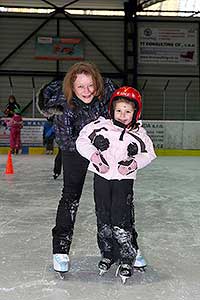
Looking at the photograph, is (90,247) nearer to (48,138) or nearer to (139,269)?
(139,269)

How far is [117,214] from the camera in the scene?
111 inches

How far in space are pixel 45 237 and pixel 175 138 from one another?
33.1ft

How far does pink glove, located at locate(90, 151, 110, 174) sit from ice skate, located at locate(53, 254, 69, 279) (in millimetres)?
550

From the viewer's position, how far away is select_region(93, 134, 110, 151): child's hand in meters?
2.74

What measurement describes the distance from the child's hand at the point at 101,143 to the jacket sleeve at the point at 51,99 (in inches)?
11.1

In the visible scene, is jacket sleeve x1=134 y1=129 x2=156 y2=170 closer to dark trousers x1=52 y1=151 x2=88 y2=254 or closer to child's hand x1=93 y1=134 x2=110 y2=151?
child's hand x1=93 y1=134 x2=110 y2=151

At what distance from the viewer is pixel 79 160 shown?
2.90m

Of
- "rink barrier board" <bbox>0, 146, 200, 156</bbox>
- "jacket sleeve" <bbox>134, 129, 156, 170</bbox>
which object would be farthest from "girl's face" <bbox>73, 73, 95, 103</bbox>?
"rink barrier board" <bbox>0, 146, 200, 156</bbox>

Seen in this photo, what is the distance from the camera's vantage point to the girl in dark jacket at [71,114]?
2852 millimetres

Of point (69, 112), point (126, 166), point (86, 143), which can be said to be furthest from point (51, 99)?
point (126, 166)

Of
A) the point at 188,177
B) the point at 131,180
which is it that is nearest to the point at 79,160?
the point at 131,180

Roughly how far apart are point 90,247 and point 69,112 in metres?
1.15

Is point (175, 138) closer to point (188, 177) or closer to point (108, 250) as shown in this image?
point (188, 177)

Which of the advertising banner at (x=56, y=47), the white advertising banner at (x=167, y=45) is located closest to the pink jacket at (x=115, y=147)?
the advertising banner at (x=56, y=47)
